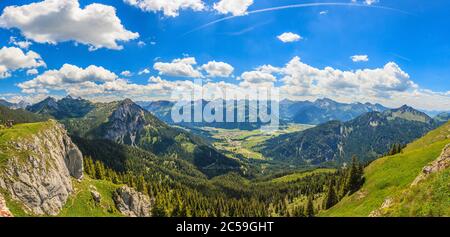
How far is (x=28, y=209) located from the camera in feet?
274

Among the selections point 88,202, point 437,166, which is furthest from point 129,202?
point 437,166

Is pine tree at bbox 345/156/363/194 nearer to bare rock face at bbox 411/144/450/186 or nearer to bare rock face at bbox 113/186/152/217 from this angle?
bare rock face at bbox 411/144/450/186

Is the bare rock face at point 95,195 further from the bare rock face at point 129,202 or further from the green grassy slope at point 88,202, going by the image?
the bare rock face at point 129,202

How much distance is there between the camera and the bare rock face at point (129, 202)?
11842cm

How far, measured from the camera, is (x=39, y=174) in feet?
313

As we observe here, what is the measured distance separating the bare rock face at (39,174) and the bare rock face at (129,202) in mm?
15370

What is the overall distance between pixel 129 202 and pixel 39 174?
3591 cm

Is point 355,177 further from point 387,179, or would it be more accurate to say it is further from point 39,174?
point 39,174

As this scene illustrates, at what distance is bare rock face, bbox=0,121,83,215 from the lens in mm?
85062

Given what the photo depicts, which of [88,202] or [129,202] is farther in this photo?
[129,202]
